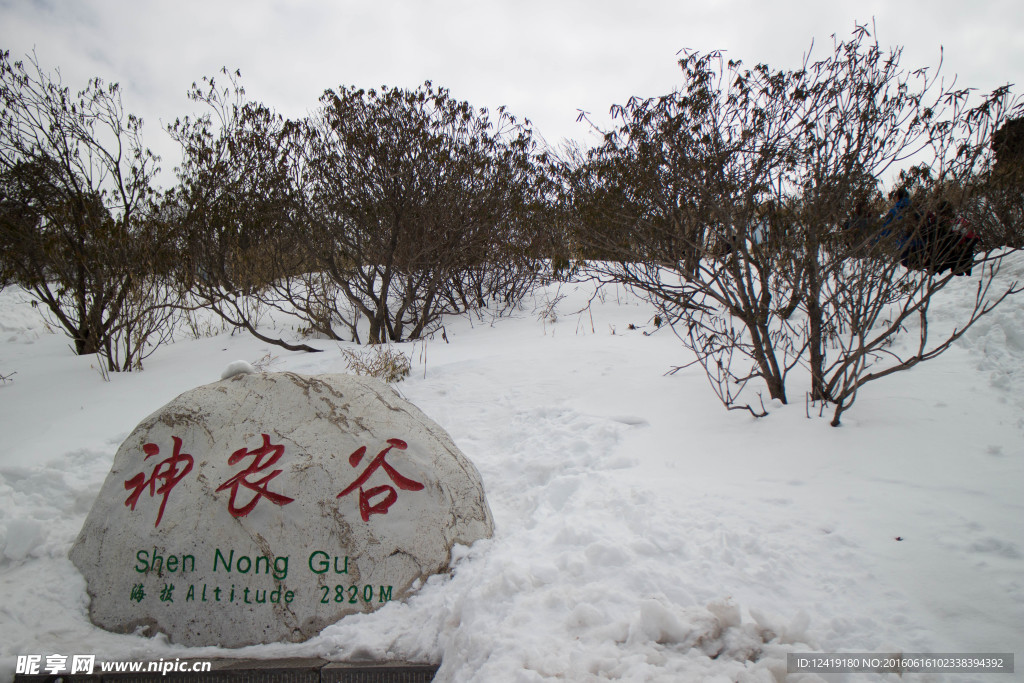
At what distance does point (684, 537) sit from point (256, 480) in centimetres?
181

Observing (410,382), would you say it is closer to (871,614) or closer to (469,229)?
(469,229)

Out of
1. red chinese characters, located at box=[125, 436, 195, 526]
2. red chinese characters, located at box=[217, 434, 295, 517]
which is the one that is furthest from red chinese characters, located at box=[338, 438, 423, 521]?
red chinese characters, located at box=[125, 436, 195, 526]

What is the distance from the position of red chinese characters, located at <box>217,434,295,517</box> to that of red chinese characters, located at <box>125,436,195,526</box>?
22cm

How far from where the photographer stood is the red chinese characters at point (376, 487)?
2.29 metres

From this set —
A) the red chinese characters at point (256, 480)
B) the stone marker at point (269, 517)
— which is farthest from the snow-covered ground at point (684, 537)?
the red chinese characters at point (256, 480)

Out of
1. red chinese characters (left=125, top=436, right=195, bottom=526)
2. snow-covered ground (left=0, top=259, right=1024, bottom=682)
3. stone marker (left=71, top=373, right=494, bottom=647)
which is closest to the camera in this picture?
snow-covered ground (left=0, top=259, right=1024, bottom=682)

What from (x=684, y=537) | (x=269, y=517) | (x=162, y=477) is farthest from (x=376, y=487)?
(x=684, y=537)

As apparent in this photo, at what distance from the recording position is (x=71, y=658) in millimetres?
1922

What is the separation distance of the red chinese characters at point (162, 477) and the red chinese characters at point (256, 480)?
22 cm

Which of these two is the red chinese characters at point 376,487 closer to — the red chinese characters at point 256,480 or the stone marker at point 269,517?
the stone marker at point 269,517

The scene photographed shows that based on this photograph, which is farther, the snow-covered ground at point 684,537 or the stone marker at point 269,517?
the stone marker at point 269,517

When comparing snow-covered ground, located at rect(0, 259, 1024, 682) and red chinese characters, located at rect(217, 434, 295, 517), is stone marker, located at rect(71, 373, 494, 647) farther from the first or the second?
snow-covered ground, located at rect(0, 259, 1024, 682)

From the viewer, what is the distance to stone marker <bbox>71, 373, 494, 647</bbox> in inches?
A: 81.8

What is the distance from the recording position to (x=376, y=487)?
236 centimetres
